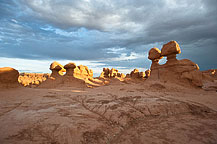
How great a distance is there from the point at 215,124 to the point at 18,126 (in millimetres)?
4996

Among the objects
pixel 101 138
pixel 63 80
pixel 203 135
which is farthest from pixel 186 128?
pixel 63 80

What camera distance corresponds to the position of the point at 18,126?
7.79 ft

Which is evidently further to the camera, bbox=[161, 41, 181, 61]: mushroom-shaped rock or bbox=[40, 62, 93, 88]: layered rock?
bbox=[40, 62, 93, 88]: layered rock

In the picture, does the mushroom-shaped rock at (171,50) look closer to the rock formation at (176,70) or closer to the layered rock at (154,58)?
the rock formation at (176,70)

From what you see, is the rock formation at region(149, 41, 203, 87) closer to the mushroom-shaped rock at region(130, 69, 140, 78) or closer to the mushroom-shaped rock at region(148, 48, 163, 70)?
the mushroom-shaped rock at region(148, 48, 163, 70)

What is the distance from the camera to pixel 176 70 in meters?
10.3

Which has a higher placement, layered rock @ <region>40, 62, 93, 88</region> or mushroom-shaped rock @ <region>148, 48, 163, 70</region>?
mushroom-shaped rock @ <region>148, 48, 163, 70</region>

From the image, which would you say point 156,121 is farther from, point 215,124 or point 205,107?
point 205,107

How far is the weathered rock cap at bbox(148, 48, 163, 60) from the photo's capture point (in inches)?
482

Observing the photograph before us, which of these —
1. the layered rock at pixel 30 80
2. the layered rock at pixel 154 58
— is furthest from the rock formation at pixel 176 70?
the layered rock at pixel 30 80

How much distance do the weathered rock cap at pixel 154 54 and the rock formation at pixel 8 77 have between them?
1219 cm

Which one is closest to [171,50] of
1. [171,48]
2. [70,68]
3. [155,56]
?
[171,48]

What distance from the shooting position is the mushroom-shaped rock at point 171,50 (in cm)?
1024

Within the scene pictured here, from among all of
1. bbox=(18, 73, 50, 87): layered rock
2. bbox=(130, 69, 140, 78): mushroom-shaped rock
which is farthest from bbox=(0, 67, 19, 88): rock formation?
bbox=(130, 69, 140, 78): mushroom-shaped rock
